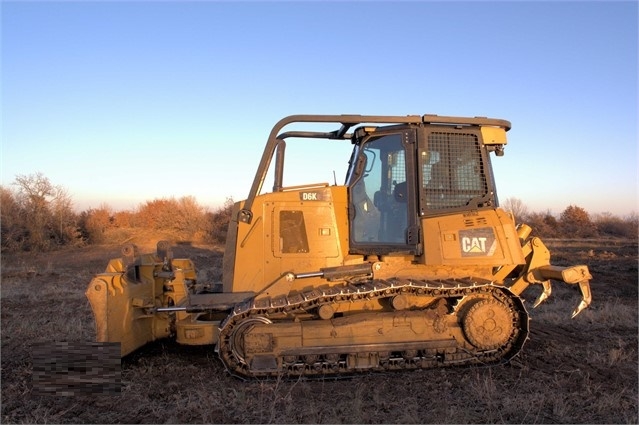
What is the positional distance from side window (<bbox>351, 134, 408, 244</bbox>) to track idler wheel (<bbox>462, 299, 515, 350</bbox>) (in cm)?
123

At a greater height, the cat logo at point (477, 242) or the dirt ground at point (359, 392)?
the cat logo at point (477, 242)

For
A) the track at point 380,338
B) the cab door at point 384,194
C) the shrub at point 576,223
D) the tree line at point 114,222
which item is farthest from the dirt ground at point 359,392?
the shrub at point 576,223

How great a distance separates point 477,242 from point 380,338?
166cm

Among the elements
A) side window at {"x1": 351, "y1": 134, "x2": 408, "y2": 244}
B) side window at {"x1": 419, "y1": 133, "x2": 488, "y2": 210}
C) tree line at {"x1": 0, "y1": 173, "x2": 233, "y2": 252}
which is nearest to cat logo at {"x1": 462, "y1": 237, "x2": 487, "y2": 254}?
side window at {"x1": 419, "y1": 133, "x2": 488, "y2": 210}

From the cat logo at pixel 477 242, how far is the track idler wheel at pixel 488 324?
0.59 metres

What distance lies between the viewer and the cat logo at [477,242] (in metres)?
6.08

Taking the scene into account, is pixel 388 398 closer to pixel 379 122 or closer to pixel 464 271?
pixel 464 271

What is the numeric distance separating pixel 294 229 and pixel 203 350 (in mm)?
2428

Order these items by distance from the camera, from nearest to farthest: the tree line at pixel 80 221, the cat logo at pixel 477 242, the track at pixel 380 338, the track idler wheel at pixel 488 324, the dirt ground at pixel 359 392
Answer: the dirt ground at pixel 359 392, the track at pixel 380 338, the track idler wheel at pixel 488 324, the cat logo at pixel 477 242, the tree line at pixel 80 221

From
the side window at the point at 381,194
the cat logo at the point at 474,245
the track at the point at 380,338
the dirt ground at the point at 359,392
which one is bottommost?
the dirt ground at the point at 359,392

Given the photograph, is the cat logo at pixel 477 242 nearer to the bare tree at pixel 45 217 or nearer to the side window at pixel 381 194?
Answer: the side window at pixel 381 194

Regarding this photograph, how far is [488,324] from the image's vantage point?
19.6 feet

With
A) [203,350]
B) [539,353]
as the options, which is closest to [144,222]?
[203,350]

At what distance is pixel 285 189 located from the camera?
21.5ft
